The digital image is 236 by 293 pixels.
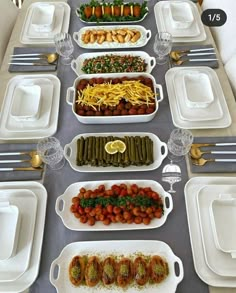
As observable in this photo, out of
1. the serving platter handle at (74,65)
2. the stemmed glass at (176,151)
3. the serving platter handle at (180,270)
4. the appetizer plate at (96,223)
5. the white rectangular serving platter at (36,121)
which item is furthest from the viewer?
the serving platter handle at (74,65)

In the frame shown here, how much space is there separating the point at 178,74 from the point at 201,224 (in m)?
0.85

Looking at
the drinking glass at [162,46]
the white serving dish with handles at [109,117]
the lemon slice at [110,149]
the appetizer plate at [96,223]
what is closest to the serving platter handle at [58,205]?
the appetizer plate at [96,223]

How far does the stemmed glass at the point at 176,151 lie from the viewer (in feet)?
4.25

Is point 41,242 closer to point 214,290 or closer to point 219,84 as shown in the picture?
point 214,290

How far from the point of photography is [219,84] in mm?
1592

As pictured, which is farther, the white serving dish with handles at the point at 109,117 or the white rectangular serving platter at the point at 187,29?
the white rectangular serving platter at the point at 187,29

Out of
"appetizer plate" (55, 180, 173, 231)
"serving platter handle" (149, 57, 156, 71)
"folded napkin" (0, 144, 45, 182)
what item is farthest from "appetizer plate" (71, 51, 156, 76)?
"appetizer plate" (55, 180, 173, 231)

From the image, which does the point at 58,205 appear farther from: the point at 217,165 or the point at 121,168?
the point at 217,165

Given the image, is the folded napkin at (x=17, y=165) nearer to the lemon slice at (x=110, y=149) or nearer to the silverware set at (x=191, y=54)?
the lemon slice at (x=110, y=149)

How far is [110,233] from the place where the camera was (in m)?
1.17

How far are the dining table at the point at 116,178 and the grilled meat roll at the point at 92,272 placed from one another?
0.10m

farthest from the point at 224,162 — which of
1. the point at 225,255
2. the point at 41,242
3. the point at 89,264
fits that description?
the point at 41,242

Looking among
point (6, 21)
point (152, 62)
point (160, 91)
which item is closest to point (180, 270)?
point (160, 91)

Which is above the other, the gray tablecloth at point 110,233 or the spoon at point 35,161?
the spoon at point 35,161
